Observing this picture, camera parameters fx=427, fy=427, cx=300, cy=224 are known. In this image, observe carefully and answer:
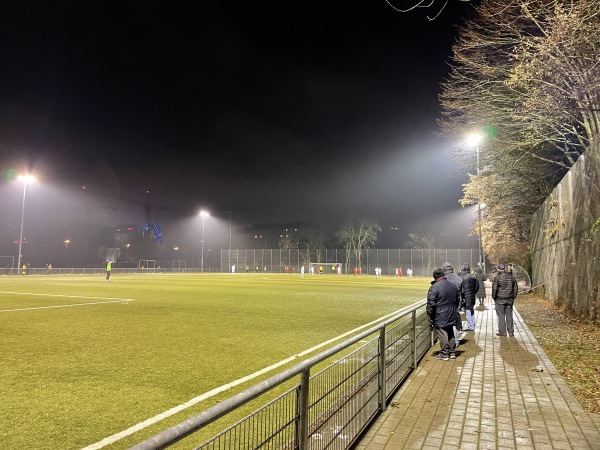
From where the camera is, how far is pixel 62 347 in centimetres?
855

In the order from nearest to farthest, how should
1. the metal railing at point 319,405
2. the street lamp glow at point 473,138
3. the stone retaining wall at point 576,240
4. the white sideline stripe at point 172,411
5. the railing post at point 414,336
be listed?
the metal railing at point 319,405 → the white sideline stripe at point 172,411 → the railing post at point 414,336 → the stone retaining wall at point 576,240 → the street lamp glow at point 473,138

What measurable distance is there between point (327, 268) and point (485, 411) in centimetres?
7265

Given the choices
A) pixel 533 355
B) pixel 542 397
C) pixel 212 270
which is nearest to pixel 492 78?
pixel 533 355

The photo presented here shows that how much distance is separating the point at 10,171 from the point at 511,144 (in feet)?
169

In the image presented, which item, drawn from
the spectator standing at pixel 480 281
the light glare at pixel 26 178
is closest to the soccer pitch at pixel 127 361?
the spectator standing at pixel 480 281

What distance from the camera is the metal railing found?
83.3 inches

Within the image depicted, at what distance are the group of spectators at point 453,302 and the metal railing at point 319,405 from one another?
1.65 meters

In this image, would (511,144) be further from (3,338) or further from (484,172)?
(3,338)

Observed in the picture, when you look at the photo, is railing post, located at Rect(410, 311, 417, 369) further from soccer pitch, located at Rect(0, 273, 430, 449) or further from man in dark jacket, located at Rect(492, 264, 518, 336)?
man in dark jacket, located at Rect(492, 264, 518, 336)

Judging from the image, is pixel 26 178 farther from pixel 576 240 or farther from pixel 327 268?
pixel 327 268

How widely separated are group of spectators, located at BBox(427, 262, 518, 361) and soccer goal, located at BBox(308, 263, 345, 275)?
6418cm

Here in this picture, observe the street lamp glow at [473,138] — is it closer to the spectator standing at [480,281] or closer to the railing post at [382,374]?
the spectator standing at [480,281]

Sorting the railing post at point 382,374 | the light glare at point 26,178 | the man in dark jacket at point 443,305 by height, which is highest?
the light glare at point 26,178

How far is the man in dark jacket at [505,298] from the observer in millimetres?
10141
